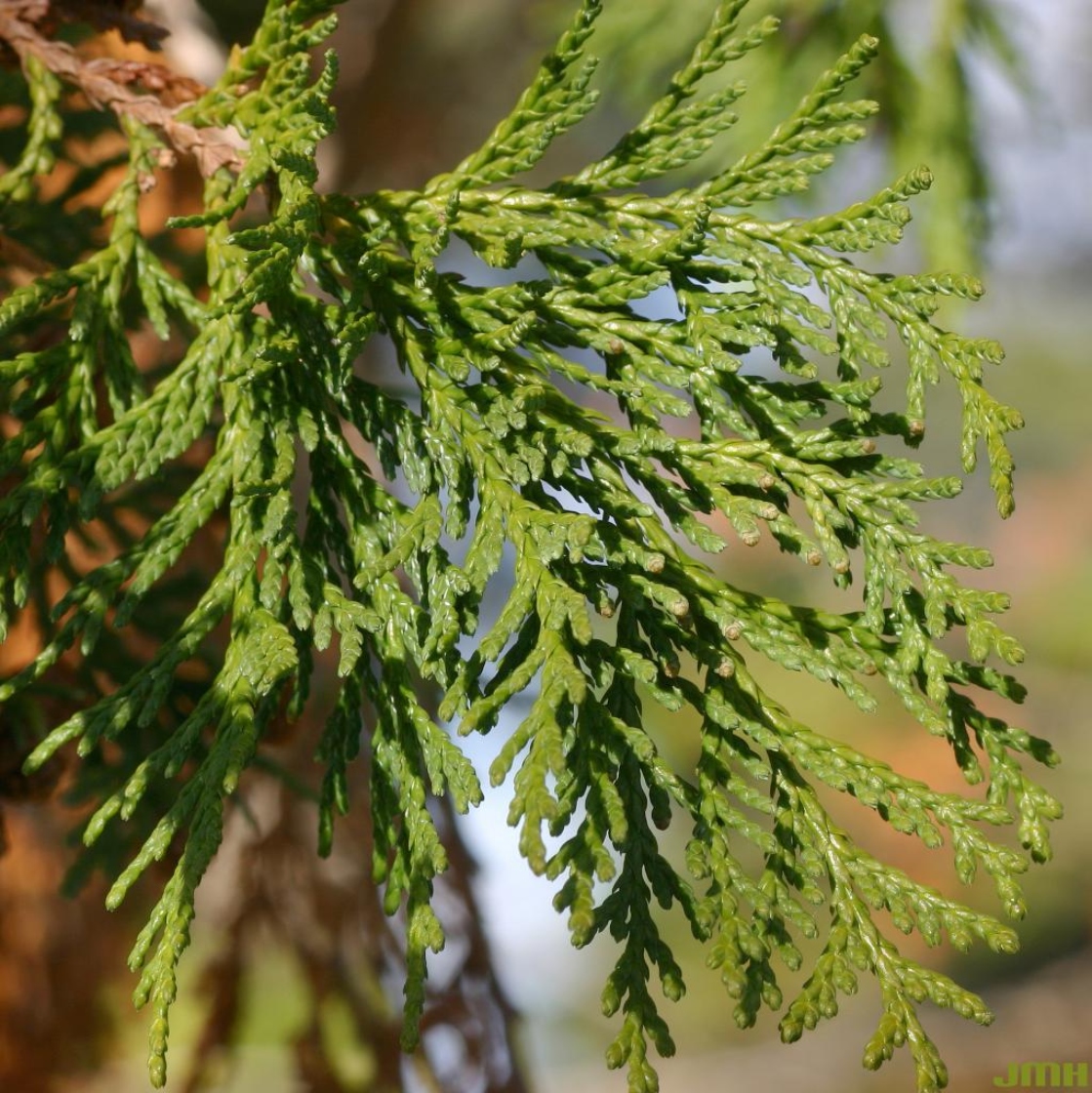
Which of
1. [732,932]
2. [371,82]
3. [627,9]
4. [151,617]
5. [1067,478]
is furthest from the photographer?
[1067,478]

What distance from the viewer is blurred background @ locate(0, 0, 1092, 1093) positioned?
4.17 feet

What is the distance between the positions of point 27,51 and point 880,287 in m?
0.69

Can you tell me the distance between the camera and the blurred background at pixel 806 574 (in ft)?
4.17

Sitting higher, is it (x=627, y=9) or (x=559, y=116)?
(x=559, y=116)

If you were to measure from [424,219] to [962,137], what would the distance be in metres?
0.95

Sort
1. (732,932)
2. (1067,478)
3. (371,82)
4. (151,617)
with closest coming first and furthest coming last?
(732,932) → (151,617) → (371,82) → (1067,478)

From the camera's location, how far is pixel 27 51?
794 mm

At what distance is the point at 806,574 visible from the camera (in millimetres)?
1883

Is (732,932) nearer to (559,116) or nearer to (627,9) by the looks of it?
(559,116)

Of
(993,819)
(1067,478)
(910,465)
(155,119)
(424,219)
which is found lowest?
(1067,478)

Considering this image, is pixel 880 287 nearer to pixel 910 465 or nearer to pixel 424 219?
pixel 910 465

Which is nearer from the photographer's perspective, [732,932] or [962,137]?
[732,932]

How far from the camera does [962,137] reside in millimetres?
1325

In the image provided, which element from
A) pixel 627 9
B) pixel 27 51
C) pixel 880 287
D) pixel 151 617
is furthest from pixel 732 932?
pixel 627 9
